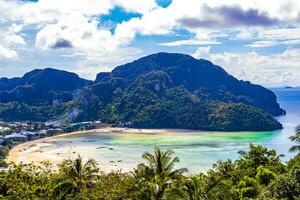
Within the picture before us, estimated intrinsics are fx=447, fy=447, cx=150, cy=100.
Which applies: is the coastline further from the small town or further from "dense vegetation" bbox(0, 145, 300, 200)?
"dense vegetation" bbox(0, 145, 300, 200)

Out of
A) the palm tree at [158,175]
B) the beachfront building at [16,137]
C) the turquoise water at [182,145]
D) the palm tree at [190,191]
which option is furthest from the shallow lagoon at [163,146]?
the palm tree at [190,191]

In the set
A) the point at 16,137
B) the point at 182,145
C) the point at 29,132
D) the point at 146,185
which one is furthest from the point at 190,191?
the point at 29,132

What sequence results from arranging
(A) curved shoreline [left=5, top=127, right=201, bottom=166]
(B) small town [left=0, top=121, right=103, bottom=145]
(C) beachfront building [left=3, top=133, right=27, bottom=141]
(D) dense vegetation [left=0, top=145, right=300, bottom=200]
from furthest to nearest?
1. (B) small town [left=0, top=121, right=103, bottom=145]
2. (C) beachfront building [left=3, top=133, right=27, bottom=141]
3. (A) curved shoreline [left=5, top=127, right=201, bottom=166]
4. (D) dense vegetation [left=0, top=145, right=300, bottom=200]

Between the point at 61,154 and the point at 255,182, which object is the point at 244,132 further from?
the point at 255,182

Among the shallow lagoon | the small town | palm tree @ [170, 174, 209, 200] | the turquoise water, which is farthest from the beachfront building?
palm tree @ [170, 174, 209, 200]

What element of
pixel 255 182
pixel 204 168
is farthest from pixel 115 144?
pixel 255 182

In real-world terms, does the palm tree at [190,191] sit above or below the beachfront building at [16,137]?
below

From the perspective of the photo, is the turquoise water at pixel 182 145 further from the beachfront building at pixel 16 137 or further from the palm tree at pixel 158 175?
the palm tree at pixel 158 175

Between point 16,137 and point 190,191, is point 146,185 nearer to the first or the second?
point 190,191
